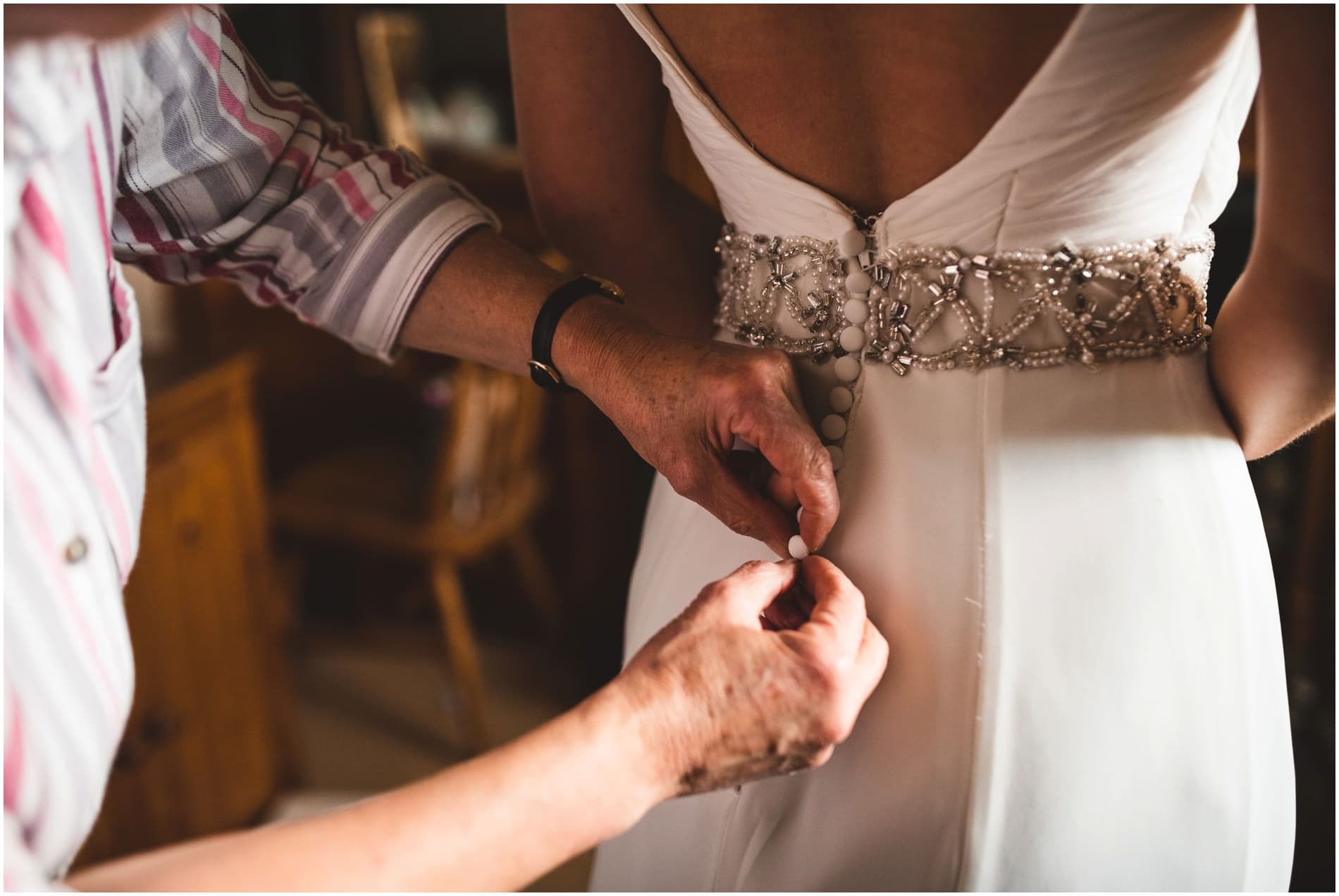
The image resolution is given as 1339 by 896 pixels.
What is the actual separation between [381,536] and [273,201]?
1.42 metres

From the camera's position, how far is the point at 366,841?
1.70 feet

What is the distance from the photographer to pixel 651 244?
0.88 metres

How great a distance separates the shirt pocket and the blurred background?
861mm

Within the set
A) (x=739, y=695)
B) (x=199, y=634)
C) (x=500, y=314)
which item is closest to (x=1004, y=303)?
(x=739, y=695)

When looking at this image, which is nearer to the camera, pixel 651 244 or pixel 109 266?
pixel 109 266

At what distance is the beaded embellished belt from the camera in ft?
2.09

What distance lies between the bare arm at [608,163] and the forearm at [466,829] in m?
0.42

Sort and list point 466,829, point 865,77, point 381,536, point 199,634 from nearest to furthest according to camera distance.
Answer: point 466,829, point 865,77, point 199,634, point 381,536

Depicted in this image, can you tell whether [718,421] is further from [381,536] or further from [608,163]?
[381,536]

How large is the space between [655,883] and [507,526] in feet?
5.05

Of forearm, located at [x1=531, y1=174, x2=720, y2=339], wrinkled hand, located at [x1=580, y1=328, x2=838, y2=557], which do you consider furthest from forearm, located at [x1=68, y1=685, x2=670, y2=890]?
forearm, located at [x1=531, y1=174, x2=720, y2=339]

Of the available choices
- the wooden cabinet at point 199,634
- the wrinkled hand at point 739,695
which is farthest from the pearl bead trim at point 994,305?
the wooden cabinet at point 199,634

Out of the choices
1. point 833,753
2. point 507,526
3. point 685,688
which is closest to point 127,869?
point 685,688

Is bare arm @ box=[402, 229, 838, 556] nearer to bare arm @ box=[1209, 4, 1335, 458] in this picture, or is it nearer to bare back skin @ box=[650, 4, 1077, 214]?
bare back skin @ box=[650, 4, 1077, 214]
